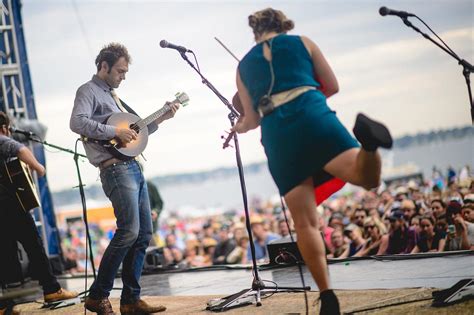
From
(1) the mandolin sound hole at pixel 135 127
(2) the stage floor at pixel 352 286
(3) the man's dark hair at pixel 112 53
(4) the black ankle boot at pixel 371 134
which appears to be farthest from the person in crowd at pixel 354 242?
(4) the black ankle boot at pixel 371 134

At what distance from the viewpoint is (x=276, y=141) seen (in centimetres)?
314

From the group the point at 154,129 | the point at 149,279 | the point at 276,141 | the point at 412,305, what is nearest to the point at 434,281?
the point at 412,305

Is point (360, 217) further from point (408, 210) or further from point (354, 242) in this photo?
point (354, 242)

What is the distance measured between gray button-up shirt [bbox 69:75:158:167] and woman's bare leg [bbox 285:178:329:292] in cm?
154

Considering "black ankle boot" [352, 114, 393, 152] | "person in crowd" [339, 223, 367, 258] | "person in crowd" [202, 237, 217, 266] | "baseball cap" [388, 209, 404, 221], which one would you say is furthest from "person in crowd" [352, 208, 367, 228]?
"black ankle boot" [352, 114, 393, 152]

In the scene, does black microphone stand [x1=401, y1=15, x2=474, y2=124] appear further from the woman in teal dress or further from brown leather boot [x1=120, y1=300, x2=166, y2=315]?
brown leather boot [x1=120, y1=300, x2=166, y2=315]

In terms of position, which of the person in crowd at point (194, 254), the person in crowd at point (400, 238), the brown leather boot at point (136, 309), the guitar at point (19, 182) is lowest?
the person in crowd at point (194, 254)

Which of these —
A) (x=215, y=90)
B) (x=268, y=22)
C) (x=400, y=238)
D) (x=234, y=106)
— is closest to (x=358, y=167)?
(x=268, y=22)

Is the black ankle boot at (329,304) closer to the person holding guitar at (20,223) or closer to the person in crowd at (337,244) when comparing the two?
the person holding guitar at (20,223)

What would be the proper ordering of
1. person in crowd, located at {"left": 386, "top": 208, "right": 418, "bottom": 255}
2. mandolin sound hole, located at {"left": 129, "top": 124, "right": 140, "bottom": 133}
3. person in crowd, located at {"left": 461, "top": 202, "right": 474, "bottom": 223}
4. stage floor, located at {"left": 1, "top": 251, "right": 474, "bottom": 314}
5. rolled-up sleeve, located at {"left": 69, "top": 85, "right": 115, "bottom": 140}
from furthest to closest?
person in crowd, located at {"left": 386, "top": 208, "right": 418, "bottom": 255}
person in crowd, located at {"left": 461, "top": 202, "right": 474, "bottom": 223}
mandolin sound hole, located at {"left": 129, "top": 124, "right": 140, "bottom": 133}
rolled-up sleeve, located at {"left": 69, "top": 85, "right": 115, "bottom": 140}
stage floor, located at {"left": 1, "top": 251, "right": 474, "bottom": 314}

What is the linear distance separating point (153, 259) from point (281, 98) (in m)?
5.65

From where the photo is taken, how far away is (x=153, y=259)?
27.8 feet

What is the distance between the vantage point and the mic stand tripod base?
4.28 metres

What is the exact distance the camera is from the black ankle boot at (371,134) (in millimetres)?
2828
